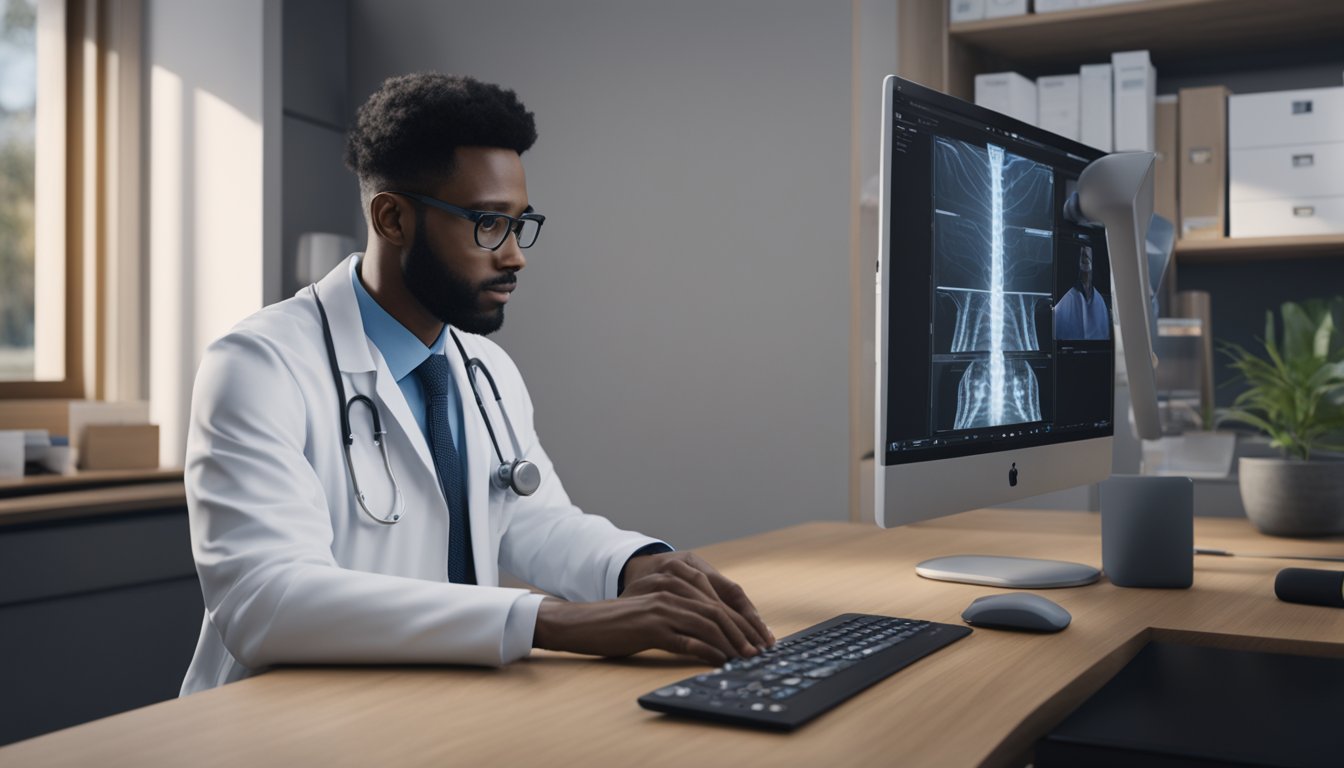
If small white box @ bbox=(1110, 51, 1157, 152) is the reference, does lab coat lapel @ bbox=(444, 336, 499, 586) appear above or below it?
below

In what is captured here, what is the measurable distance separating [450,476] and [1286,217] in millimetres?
1966

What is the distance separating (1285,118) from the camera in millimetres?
2545

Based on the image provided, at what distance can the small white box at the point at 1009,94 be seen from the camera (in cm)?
270

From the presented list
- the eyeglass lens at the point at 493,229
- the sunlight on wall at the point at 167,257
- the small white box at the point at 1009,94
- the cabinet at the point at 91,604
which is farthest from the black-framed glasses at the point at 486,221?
the sunlight on wall at the point at 167,257

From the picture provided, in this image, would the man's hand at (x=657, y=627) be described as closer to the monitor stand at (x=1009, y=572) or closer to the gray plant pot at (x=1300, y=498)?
the monitor stand at (x=1009, y=572)

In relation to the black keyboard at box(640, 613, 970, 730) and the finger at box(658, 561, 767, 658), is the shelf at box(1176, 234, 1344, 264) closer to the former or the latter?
the black keyboard at box(640, 613, 970, 730)

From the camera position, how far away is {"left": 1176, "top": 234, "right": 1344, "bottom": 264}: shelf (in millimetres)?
2518

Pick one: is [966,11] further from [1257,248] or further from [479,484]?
[479,484]

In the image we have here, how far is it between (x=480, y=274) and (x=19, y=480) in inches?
67.9

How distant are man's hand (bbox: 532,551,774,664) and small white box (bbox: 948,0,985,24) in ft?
6.75

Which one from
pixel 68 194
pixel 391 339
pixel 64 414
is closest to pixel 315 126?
pixel 68 194

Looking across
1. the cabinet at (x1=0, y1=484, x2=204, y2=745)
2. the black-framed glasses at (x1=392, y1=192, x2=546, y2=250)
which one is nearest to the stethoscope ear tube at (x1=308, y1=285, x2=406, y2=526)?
the black-framed glasses at (x1=392, y1=192, x2=546, y2=250)

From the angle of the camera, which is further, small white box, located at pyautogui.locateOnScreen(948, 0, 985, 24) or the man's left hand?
small white box, located at pyautogui.locateOnScreen(948, 0, 985, 24)

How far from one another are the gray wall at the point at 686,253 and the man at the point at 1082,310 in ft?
4.24
